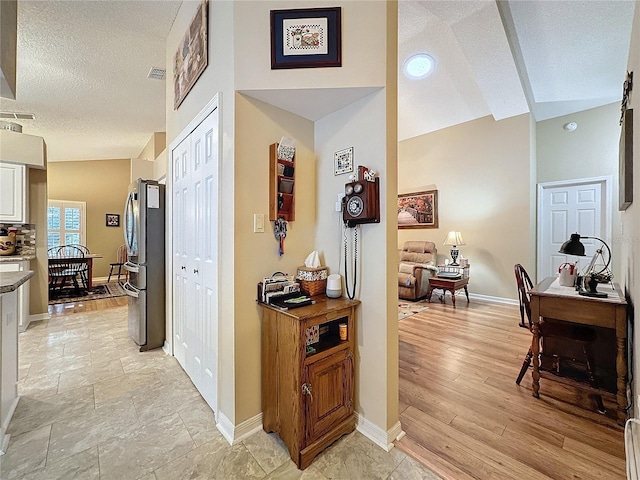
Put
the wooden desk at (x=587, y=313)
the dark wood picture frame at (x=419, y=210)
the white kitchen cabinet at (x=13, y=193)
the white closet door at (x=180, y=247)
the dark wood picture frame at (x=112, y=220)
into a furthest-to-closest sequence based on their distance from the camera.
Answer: the dark wood picture frame at (x=112, y=220), the dark wood picture frame at (x=419, y=210), the white kitchen cabinet at (x=13, y=193), the white closet door at (x=180, y=247), the wooden desk at (x=587, y=313)

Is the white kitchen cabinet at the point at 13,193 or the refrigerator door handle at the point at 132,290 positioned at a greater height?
the white kitchen cabinet at the point at 13,193

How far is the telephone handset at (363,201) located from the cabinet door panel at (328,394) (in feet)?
2.62

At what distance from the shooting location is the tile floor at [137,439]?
1426mm

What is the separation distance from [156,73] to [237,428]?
3.84m

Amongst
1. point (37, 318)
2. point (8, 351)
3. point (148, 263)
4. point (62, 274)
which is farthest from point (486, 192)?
point (62, 274)

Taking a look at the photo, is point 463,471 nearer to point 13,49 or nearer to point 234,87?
point 234,87

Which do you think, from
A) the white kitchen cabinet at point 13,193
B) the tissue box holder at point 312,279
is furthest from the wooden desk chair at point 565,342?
the white kitchen cabinet at point 13,193

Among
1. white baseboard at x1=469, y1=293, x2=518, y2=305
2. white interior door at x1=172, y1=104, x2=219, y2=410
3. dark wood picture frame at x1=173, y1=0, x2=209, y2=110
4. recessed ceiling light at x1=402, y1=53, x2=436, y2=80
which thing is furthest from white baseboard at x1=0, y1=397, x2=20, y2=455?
white baseboard at x1=469, y1=293, x2=518, y2=305

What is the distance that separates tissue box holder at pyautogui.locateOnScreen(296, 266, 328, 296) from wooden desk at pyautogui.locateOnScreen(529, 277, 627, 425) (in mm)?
1612

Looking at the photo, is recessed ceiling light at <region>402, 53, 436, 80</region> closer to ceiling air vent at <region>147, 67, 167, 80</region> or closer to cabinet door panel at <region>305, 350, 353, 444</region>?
ceiling air vent at <region>147, 67, 167, 80</region>

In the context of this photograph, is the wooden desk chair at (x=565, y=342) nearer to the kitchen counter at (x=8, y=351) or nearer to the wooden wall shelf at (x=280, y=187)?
the wooden wall shelf at (x=280, y=187)

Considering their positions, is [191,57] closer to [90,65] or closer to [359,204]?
[90,65]

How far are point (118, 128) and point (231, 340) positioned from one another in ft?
17.0

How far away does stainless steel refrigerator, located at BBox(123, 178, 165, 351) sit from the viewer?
2.85m
